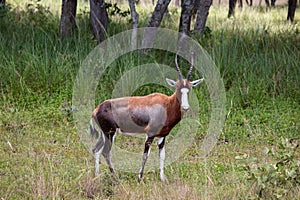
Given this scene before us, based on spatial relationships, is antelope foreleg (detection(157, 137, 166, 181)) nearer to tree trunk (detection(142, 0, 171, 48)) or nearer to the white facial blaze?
the white facial blaze

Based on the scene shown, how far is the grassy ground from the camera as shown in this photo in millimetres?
4629

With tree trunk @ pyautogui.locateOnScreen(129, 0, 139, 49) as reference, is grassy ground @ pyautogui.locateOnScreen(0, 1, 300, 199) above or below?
below

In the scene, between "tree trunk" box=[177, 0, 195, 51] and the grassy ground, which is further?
"tree trunk" box=[177, 0, 195, 51]

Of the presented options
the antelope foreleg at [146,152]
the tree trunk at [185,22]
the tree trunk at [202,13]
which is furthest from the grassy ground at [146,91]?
the tree trunk at [185,22]

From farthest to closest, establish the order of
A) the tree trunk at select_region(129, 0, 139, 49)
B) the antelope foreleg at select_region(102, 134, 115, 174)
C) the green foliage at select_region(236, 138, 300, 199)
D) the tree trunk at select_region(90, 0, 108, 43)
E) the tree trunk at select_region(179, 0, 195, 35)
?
the tree trunk at select_region(90, 0, 108, 43)
the tree trunk at select_region(179, 0, 195, 35)
the tree trunk at select_region(129, 0, 139, 49)
the antelope foreleg at select_region(102, 134, 115, 174)
the green foliage at select_region(236, 138, 300, 199)

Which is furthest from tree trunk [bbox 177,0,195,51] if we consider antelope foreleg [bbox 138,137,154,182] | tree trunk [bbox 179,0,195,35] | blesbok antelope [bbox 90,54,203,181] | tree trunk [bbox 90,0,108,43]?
antelope foreleg [bbox 138,137,154,182]

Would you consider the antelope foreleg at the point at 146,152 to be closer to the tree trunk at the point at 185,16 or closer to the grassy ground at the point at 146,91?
the grassy ground at the point at 146,91

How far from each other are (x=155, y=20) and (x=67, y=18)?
1708 mm

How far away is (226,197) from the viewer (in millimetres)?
4602

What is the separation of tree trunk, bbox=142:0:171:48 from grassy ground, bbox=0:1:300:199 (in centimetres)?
31

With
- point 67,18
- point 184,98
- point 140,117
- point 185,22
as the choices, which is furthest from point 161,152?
point 67,18

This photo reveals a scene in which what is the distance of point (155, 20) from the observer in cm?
864

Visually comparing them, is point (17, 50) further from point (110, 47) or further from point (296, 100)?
point (296, 100)

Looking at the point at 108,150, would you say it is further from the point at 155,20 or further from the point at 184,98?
the point at 155,20
